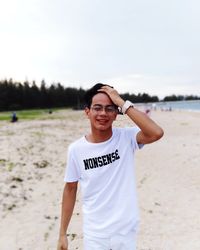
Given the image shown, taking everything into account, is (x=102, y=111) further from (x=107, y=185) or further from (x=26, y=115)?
(x=26, y=115)

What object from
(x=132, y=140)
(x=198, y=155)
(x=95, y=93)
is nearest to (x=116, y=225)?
(x=132, y=140)

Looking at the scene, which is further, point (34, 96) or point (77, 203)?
point (34, 96)

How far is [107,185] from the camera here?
8.32 ft

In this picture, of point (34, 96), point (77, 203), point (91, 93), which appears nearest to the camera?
point (91, 93)

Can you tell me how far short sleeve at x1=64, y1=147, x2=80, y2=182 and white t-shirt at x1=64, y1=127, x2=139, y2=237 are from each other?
13mm

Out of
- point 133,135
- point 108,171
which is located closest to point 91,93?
point 133,135

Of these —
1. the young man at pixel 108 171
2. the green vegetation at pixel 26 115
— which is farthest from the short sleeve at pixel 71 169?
the green vegetation at pixel 26 115

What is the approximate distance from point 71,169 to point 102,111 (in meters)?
0.52

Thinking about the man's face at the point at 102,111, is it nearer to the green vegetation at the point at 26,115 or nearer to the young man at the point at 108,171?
the young man at the point at 108,171

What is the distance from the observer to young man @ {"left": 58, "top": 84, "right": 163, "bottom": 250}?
2504 mm

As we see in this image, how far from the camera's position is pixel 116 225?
2.49 m

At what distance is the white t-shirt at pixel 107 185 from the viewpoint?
251 cm

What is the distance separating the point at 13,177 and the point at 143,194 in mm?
3238

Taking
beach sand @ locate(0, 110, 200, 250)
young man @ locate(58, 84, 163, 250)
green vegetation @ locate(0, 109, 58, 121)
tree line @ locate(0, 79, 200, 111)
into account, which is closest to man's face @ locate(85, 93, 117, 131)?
young man @ locate(58, 84, 163, 250)
